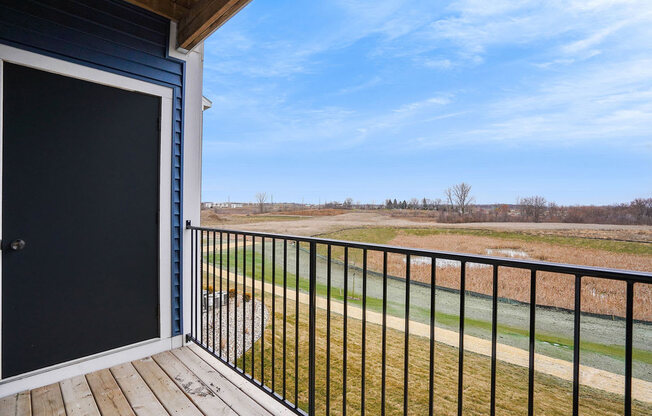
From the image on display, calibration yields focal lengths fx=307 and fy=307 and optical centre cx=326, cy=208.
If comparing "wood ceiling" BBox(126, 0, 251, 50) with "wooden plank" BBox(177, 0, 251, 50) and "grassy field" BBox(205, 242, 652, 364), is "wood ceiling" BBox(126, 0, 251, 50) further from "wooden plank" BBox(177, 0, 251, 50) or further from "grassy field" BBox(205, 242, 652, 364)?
"grassy field" BBox(205, 242, 652, 364)

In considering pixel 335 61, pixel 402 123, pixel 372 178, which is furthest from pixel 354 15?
pixel 372 178

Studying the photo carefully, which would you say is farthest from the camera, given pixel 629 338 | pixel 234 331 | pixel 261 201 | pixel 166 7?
pixel 261 201

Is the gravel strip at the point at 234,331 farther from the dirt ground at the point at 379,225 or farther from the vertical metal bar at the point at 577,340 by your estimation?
the dirt ground at the point at 379,225

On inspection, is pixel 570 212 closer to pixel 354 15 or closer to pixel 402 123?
pixel 402 123

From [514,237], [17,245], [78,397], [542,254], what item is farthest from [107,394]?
[542,254]

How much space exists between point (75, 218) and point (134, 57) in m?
1.28

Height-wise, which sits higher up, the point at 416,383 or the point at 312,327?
the point at 312,327

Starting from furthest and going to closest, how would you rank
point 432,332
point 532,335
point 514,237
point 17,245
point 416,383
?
point 514,237
point 416,383
point 17,245
point 432,332
point 532,335

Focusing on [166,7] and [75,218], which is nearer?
[75,218]

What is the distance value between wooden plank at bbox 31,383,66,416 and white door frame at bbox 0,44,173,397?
2.7 inches

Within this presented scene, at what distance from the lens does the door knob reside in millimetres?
1889

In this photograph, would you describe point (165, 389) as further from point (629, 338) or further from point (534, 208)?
point (534, 208)

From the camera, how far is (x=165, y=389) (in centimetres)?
195

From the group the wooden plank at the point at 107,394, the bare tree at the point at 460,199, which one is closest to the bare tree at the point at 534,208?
the bare tree at the point at 460,199
